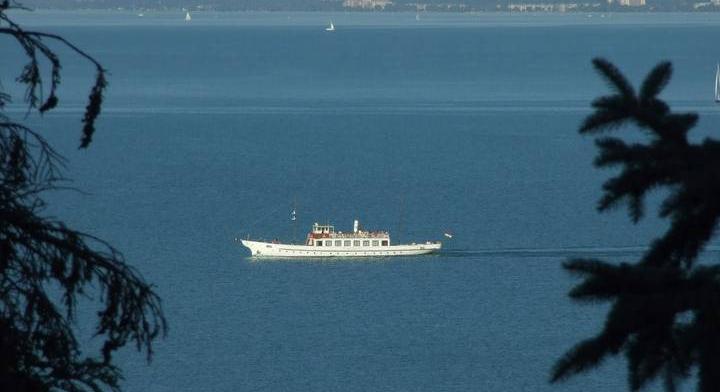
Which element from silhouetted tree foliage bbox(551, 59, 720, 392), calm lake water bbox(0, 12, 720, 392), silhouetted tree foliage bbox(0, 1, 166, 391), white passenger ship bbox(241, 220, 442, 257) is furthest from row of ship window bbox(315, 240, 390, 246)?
silhouetted tree foliage bbox(0, 1, 166, 391)

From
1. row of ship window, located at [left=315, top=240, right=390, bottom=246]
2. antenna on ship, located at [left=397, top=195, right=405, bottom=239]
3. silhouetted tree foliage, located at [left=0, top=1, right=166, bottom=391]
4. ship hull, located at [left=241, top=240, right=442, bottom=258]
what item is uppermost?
A: antenna on ship, located at [left=397, top=195, right=405, bottom=239]

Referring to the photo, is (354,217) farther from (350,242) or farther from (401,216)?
(350,242)

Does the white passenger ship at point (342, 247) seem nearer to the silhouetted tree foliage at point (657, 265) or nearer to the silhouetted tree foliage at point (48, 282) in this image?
the silhouetted tree foliage at point (48, 282)

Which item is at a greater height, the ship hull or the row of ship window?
the row of ship window

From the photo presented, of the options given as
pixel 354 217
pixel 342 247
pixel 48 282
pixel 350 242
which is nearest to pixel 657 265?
pixel 48 282

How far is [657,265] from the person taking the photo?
17.5 feet

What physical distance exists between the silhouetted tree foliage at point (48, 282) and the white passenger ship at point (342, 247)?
43.9 meters

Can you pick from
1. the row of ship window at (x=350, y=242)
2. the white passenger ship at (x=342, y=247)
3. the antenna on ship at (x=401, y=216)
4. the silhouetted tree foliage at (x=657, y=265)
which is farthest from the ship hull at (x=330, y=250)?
the silhouetted tree foliage at (x=657, y=265)

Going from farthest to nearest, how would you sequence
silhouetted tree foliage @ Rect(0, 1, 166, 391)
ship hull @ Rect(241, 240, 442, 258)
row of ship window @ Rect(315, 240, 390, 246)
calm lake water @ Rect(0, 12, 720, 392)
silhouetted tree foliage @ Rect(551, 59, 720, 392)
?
row of ship window @ Rect(315, 240, 390, 246), ship hull @ Rect(241, 240, 442, 258), calm lake water @ Rect(0, 12, 720, 392), silhouetted tree foliage @ Rect(0, 1, 166, 391), silhouetted tree foliage @ Rect(551, 59, 720, 392)

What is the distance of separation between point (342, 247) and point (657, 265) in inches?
1769

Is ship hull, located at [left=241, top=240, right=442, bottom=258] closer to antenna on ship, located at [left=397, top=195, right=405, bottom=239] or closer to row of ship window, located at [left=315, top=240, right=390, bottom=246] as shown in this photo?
row of ship window, located at [left=315, top=240, right=390, bottom=246]

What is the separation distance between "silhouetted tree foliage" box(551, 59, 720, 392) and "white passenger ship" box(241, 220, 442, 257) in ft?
144

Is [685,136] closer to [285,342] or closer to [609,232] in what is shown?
[285,342]

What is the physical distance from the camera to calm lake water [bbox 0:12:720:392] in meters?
35.7
